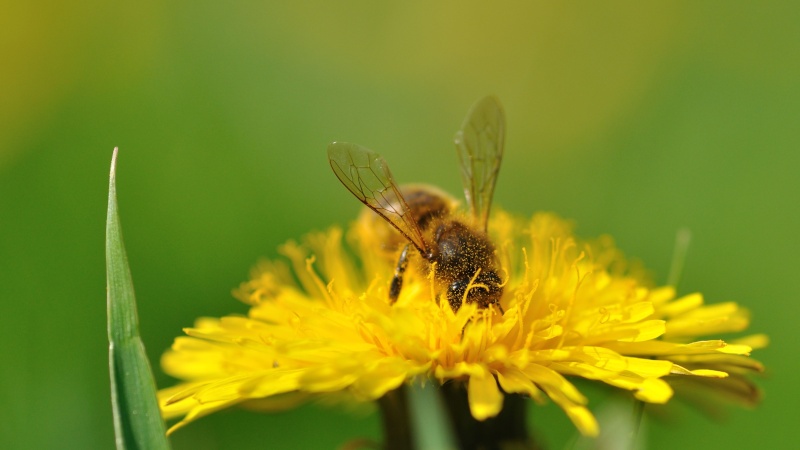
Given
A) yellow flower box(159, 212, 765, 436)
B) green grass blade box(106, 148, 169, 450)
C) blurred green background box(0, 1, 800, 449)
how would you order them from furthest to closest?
blurred green background box(0, 1, 800, 449), yellow flower box(159, 212, 765, 436), green grass blade box(106, 148, 169, 450)

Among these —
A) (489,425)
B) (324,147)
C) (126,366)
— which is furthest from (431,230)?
(324,147)

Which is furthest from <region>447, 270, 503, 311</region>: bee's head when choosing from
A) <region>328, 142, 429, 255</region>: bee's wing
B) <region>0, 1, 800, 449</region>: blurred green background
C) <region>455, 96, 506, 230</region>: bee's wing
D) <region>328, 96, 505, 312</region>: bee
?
<region>0, 1, 800, 449</region>: blurred green background

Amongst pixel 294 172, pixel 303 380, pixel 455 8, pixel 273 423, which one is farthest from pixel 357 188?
pixel 455 8

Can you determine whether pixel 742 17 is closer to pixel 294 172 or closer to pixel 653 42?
pixel 653 42

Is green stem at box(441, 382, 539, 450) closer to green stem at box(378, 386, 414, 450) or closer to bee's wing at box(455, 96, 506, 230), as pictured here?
green stem at box(378, 386, 414, 450)

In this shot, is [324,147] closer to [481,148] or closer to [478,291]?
[481,148]

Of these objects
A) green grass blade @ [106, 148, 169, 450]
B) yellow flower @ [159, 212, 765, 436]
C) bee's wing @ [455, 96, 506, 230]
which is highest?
bee's wing @ [455, 96, 506, 230]

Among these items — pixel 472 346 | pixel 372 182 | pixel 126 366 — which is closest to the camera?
pixel 126 366
